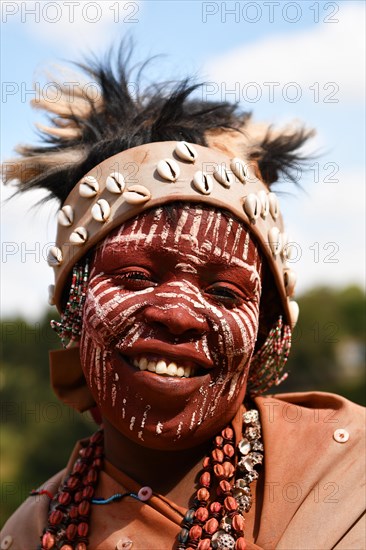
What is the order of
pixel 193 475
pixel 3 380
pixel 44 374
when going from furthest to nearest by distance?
pixel 44 374 < pixel 3 380 < pixel 193 475

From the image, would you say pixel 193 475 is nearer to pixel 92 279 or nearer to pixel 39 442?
pixel 92 279

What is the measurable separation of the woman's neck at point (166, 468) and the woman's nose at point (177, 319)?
0.51 m

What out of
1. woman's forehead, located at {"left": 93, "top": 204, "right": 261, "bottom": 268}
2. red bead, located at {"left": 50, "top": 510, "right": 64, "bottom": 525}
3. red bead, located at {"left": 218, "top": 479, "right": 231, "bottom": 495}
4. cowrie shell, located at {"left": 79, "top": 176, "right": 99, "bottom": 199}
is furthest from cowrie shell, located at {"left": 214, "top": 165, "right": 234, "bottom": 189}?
red bead, located at {"left": 50, "top": 510, "right": 64, "bottom": 525}

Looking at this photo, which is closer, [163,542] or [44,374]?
[163,542]

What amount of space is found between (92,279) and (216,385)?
1.94 ft

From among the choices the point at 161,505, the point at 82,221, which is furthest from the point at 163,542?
the point at 82,221

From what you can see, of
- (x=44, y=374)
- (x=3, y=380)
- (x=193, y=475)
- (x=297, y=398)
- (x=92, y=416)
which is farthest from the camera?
(x=44, y=374)

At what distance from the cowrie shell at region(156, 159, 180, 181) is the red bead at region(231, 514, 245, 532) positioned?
1193 millimetres

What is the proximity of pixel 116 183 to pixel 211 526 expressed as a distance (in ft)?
4.11

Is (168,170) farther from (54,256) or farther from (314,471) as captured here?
(314,471)

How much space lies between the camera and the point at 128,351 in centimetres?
323

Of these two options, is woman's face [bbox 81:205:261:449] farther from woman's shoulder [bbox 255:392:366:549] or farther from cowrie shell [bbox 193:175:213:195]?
woman's shoulder [bbox 255:392:366:549]

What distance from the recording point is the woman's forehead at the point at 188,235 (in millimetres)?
3256

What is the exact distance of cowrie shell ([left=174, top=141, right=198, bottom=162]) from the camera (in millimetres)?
3416
